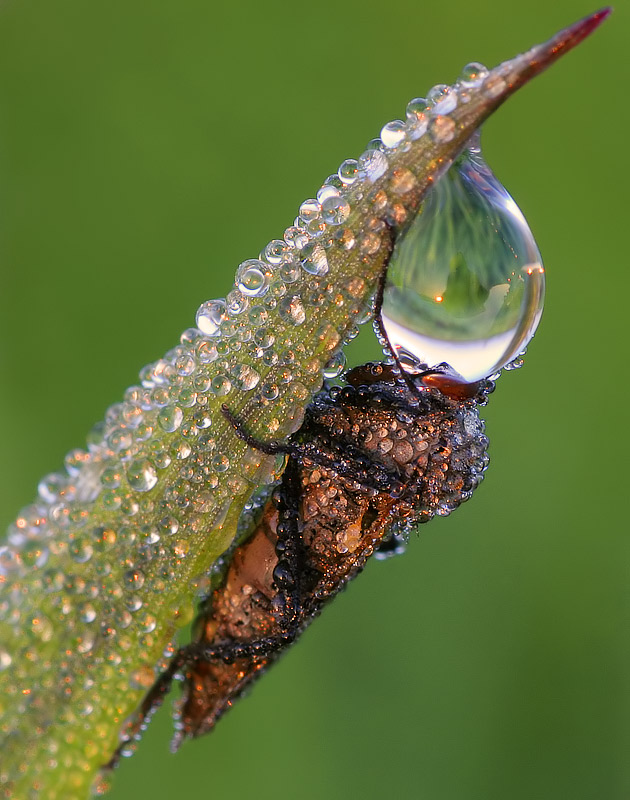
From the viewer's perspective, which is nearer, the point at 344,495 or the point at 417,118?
the point at 417,118

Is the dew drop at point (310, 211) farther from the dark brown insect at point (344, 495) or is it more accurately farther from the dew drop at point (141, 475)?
the dark brown insect at point (344, 495)

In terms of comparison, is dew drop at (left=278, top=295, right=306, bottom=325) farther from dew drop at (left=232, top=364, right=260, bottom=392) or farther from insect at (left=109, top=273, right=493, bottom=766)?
insect at (left=109, top=273, right=493, bottom=766)

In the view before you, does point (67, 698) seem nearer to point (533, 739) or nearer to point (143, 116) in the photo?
point (533, 739)

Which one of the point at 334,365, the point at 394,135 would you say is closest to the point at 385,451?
the point at 334,365

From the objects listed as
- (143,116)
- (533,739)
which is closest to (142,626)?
(533,739)

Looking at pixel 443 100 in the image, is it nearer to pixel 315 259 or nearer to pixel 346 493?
pixel 315 259

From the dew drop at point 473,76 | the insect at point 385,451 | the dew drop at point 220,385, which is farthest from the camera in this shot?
the insect at point 385,451

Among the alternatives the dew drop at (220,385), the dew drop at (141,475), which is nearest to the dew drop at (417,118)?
the dew drop at (220,385)
